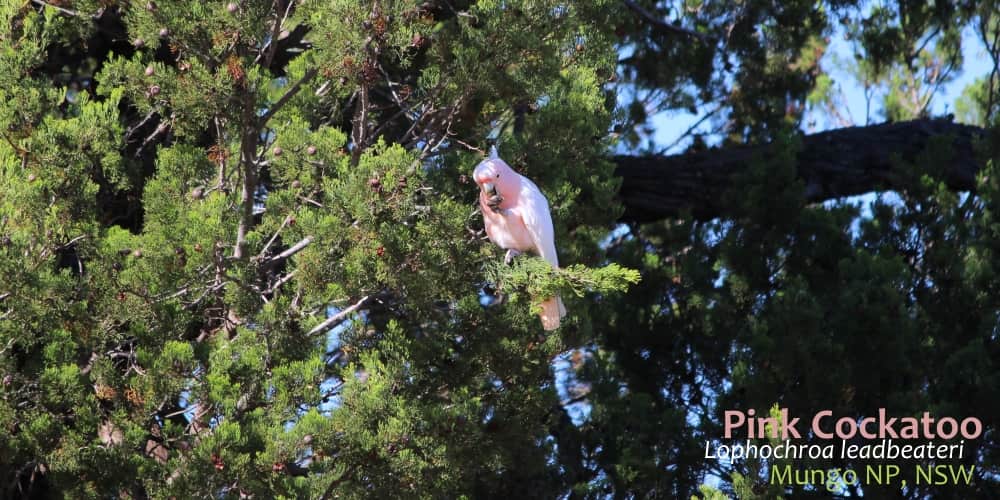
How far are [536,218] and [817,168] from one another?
3.13 metres

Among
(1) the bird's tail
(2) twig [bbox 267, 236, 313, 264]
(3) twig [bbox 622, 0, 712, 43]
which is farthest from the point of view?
(3) twig [bbox 622, 0, 712, 43]

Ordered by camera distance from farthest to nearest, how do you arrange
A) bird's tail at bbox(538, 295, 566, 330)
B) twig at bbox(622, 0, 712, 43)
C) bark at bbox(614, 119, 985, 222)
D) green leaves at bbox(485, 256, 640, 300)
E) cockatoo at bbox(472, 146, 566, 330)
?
twig at bbox(622, 0, 712, 43), bark at bbox(614, 119, 985, 222), bird's tail at bbox(538, 295, 566, 330), cockatoo at bbox(472, 146, 566, 330), green leaves at bbox(485, 256, 640, 300)

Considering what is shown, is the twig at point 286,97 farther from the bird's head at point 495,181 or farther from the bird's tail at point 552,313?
the bird's tail at point 552,313

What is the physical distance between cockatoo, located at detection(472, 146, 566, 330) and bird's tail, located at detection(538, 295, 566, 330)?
8 centimetres

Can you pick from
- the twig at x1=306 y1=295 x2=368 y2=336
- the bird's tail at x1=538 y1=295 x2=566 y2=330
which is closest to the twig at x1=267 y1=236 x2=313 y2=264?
the twig at x1=306 y1=295 x2=368 y2=336

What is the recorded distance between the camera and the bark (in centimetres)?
722

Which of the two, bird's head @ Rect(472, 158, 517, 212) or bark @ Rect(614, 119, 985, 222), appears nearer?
bird's head @ Rect(472, 158, 517, 212)

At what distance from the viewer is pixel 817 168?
7391 mm

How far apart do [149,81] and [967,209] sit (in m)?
4.34

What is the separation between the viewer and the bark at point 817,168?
284 inches

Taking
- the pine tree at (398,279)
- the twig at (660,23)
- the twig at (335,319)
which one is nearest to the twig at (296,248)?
the pine tree at (398,279)

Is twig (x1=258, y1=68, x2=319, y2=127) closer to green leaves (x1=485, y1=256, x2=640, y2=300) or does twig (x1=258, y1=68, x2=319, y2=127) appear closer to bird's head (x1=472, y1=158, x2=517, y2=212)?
bird's head (x1=472, y1=158, x2=517, y2=212)

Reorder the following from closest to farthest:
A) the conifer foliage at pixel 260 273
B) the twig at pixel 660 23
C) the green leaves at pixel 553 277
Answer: the green leaves at pixel 553 277
the conifer foliage at pixel 260 273
the twig at pixel 660 23

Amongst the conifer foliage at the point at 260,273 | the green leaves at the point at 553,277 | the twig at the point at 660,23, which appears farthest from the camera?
the twig at the point at 660,23
